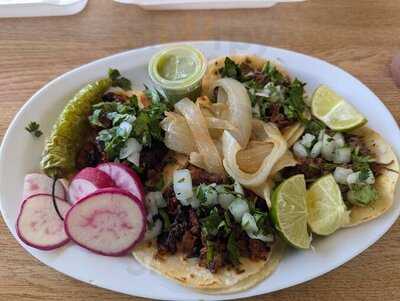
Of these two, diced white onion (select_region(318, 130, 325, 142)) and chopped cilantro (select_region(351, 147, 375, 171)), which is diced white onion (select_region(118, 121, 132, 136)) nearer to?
diced white onion (select_region(318, 130, 325, 142))

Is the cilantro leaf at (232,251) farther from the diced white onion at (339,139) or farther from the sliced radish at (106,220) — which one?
the diced white onion at (339,139)

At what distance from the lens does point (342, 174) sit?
2105 mm

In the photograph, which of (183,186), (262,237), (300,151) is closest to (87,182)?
(183,186)

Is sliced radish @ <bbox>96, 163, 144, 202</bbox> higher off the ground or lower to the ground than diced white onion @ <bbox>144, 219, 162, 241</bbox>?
higher

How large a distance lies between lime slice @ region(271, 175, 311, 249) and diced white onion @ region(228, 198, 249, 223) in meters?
0.11

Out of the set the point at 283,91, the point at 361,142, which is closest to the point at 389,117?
the point at 361,142

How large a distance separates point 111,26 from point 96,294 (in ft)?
4.81

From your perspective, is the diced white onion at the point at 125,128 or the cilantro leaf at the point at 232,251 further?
the diced white onion at the point at 125,128

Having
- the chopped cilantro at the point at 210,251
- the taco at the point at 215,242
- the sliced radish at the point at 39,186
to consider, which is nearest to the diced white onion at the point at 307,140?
the taco at the point at 215,242

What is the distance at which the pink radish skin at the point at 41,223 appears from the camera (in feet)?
6.68

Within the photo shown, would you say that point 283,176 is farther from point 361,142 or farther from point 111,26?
point 111,26

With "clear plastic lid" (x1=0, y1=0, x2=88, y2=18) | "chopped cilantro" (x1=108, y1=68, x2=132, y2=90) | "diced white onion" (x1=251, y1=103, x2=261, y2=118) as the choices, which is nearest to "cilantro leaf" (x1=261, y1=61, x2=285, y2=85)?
"diced white onion" (x1=251, y1=103, x2=261, y2=118)

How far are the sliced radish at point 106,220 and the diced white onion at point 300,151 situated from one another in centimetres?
68

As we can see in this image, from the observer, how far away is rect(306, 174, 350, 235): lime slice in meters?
1.98
